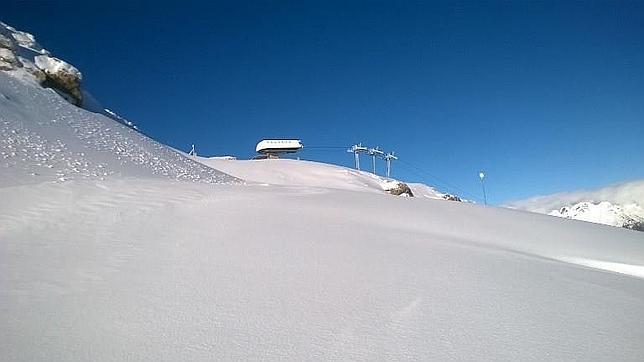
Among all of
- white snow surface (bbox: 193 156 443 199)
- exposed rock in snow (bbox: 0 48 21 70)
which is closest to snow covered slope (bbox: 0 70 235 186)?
exposed rock in snow (bbox: 0 48 21 70)

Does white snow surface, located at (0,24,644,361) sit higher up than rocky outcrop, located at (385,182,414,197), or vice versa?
rocky outcrop, located at (385,182,414,197)

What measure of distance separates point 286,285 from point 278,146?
149ft

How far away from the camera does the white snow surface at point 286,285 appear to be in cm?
242

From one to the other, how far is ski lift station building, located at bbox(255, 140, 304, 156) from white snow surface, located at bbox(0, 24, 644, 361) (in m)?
39.9

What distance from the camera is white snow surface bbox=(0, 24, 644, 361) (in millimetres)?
2422

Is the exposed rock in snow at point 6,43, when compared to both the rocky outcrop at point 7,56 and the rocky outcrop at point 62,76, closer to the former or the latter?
the rocky outcrop at point 7,56

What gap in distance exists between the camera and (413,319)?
9.34ft

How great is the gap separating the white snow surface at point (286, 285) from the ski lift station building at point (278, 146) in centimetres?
3995

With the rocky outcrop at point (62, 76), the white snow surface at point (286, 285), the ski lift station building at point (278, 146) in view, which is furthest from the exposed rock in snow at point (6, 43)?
the ski lift station building at point (278, 146)

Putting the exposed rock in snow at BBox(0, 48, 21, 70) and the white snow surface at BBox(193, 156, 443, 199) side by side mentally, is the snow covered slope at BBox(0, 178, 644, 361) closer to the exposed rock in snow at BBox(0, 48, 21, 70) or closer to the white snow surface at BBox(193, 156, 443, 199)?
the exposed rock in snow at BBox(0, 48, 21, 70)

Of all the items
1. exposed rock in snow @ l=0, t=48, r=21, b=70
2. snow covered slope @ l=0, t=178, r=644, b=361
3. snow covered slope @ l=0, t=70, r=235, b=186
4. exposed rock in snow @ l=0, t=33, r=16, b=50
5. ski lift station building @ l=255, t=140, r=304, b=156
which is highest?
ski lift station building @ l=255, t=140, r=304, b=156

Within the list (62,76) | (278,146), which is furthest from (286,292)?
(278,146)

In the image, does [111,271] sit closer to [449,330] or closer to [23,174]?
[449,330]

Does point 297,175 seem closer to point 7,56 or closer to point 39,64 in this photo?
point 39,64
